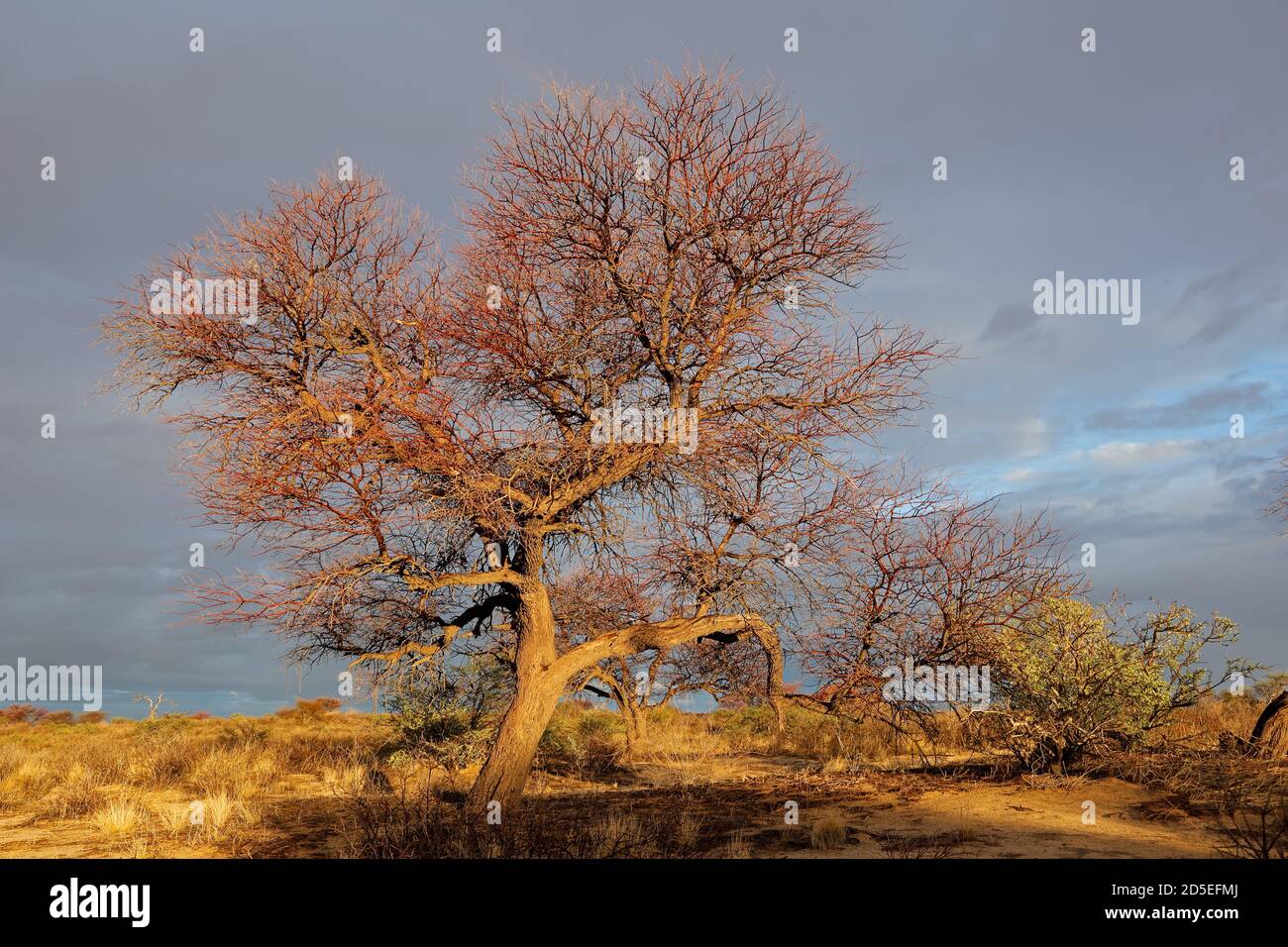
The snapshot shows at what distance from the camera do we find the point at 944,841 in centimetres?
872

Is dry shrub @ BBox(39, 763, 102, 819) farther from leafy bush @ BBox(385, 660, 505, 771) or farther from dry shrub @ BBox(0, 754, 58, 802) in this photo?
leafy bush @ BBox(385, 660, 505, 771)

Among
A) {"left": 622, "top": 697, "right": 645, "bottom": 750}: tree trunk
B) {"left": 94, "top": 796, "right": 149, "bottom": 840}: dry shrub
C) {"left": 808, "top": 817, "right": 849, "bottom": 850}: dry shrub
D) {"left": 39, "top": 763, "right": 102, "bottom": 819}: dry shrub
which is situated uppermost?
{"left": 808, "top": 817, "right": 849, "bottom": 850}: dry shrub

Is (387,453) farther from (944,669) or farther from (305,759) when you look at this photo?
(305,759)

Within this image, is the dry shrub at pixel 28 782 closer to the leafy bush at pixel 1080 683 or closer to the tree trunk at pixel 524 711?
the tree trunk at pixel 524 711

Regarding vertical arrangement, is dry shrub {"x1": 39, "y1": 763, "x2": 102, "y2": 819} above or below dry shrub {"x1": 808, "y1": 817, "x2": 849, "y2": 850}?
below

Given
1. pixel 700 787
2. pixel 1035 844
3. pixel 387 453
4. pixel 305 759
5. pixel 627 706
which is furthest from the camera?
pixel 627 706

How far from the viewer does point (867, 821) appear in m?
10.1

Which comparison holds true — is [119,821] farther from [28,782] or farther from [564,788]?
[28,782]

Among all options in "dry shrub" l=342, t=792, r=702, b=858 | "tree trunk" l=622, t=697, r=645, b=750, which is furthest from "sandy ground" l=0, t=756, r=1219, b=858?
"tree trunk" l=622, t=697, r=645, b=750

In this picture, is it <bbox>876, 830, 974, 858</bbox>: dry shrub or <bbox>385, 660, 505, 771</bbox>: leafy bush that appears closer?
<bbox>876, 830, 974, 858</bbox>: dry shrub

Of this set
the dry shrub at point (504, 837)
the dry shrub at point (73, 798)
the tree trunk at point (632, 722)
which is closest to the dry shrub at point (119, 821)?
the dry shrub at point (73, 798)

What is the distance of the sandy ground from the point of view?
28.3 ft

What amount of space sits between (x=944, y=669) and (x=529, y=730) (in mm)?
6029
